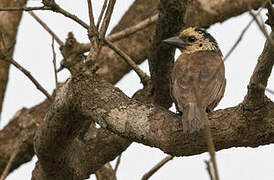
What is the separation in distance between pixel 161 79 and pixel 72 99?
1.16 metres

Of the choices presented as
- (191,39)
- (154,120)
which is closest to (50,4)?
(154,120)

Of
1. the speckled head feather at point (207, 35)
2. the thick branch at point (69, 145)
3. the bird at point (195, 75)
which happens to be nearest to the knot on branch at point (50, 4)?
the thick branch at point (69, 145)

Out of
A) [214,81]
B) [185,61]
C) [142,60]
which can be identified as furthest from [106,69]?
[214,81]

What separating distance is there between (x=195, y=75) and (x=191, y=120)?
4.12 ft

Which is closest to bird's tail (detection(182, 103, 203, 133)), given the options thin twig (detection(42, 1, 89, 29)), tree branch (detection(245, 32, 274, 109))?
tree branch (detection(245, 32, 274, 109))

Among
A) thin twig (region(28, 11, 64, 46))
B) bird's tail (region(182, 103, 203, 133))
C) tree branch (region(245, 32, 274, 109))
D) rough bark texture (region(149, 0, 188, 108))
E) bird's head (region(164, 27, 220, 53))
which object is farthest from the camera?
bird's head (region(164, 27, 220, 53))

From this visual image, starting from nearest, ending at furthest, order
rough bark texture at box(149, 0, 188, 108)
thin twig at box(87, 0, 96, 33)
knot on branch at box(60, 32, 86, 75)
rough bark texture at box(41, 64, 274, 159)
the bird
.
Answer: rough bark texture at box(41, 64, 274, 159), the bird, thin twig at box(87, 0, 96, 33), rough bark texture at box(149, 0, 188, 108), knot on branch at box(60, 32, 86, 75)

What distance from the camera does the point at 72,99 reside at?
13.5 feet

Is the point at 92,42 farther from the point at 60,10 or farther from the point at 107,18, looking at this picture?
the point at 60,10

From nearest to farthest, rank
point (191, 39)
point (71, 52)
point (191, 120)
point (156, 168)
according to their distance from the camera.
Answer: point (191, 120), point (156, 168), point (71, 52), point (191, 39)

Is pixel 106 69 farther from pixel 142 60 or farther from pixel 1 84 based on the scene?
pixel 1 84

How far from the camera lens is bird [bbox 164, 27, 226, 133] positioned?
4117mm

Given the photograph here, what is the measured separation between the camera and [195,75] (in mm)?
5020

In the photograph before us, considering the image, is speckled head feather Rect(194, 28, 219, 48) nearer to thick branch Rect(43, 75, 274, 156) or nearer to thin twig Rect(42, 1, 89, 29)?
thin twig Rect(42, 1, 89, 29)
